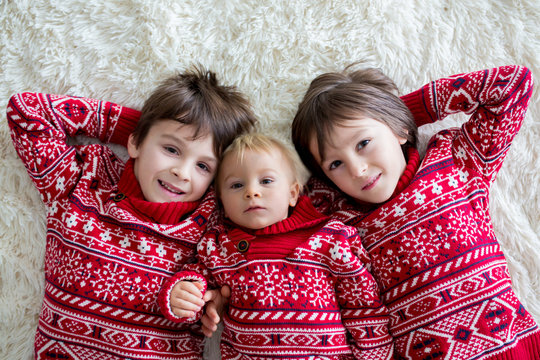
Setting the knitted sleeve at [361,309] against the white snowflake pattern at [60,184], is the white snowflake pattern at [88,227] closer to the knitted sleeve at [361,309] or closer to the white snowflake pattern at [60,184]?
the white snowflake pattern at [60,184]

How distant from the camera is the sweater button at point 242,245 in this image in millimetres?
1104

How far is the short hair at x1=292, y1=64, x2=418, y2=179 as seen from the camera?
1.15 metres

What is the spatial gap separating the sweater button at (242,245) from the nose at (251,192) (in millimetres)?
116

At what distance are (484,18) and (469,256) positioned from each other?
0.72m

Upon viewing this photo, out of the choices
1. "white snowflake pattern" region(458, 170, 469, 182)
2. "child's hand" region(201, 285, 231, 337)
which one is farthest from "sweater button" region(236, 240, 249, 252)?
"white snowflake pattern" region(458, 170, 469, 182)

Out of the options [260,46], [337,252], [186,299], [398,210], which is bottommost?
[186,299]

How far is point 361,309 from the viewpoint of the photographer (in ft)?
3.62

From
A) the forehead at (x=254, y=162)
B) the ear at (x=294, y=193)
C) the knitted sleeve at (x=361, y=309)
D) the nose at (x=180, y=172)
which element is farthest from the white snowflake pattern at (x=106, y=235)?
the knitted sleeve at (x=361, y=309)

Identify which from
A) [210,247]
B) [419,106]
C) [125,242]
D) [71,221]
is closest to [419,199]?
→ [419,106]

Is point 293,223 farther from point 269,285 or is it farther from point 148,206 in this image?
point 148,206

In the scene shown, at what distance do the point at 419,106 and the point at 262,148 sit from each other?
466 millimetres

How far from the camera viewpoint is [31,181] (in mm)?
1270

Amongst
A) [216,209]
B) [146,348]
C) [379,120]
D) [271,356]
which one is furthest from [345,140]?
[146,348]

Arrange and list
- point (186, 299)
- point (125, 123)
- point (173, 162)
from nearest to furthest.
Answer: point (186, 299) < point (173, 162) < point (125, 123)
